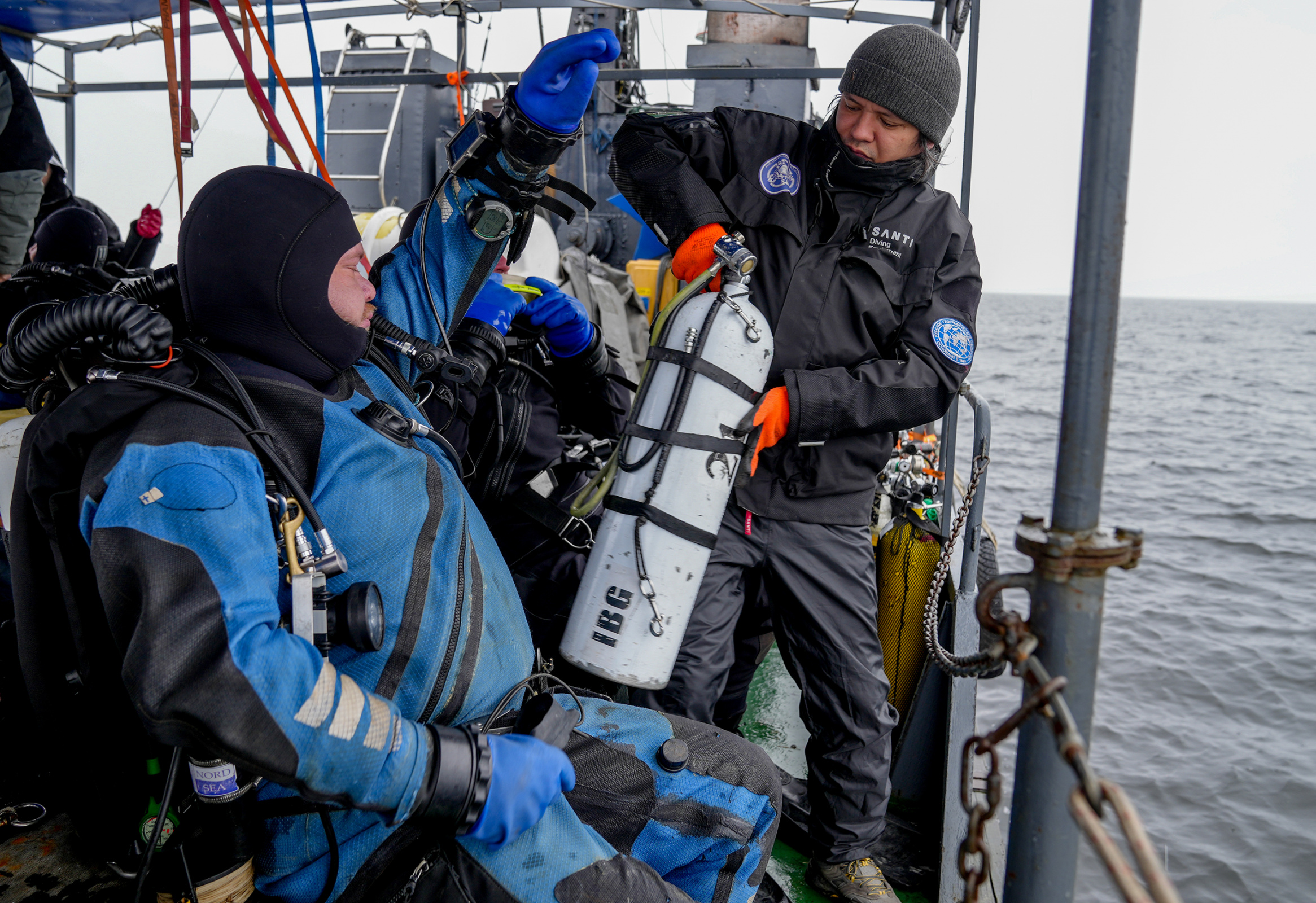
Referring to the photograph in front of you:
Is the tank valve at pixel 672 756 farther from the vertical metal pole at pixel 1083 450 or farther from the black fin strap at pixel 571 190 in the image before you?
the black fin strap at pixel 571 190

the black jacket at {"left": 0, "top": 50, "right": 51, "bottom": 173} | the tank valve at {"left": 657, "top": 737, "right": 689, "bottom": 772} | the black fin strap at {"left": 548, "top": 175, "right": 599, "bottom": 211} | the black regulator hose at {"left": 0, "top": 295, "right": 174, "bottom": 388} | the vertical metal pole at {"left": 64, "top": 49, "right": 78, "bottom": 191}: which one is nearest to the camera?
the black regulator hose at {"left": 0, "top": 295, "right": 174, "bottom": 388}

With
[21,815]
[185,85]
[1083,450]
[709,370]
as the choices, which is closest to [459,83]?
[185,85]

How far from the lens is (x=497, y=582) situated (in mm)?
1816

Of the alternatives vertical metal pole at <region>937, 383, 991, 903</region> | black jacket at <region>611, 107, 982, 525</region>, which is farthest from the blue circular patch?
vertical metal pole at <region>937, 383, 991, 903</region>

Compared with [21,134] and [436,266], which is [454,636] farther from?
[21,134]

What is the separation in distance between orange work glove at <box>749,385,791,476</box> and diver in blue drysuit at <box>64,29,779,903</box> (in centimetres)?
73

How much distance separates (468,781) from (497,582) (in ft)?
1.83

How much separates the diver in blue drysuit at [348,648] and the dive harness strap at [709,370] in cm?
60

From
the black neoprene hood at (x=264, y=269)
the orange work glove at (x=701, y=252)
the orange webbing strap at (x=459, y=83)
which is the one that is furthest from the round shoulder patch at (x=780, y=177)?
the orange webbing strap at (x=459, y=83)

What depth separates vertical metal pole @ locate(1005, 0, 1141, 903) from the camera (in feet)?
3.01

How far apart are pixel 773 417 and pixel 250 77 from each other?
1829mm

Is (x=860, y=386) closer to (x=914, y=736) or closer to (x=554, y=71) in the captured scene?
(x=554, y=71)

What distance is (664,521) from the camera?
2.09 m

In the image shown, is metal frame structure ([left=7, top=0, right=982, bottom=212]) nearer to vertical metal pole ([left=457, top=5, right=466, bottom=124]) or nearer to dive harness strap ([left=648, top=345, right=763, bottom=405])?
vertical metal pole ([left=457, top=5, right=466, bottom=124])
